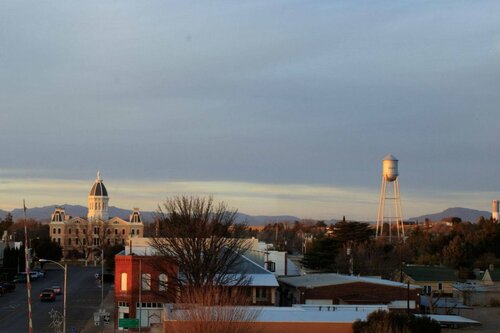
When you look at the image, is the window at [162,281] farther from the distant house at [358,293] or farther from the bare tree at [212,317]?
the bare tree at [212,317]

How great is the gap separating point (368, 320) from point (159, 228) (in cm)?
2421

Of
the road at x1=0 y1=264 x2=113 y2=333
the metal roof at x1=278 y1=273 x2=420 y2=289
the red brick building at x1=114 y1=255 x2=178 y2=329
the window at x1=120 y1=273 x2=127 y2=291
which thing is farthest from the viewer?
the metal roof at x1=278 y1=273 x2=420 y2=289

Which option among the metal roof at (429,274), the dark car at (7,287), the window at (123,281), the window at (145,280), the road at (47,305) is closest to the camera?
the road at (47,305)

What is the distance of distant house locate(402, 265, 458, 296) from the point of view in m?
89.9

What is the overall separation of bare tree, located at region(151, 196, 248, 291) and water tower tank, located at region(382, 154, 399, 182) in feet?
199

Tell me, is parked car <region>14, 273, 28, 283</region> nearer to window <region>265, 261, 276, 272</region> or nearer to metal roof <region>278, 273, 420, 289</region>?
window <region>265, 261, 276, 272</region>

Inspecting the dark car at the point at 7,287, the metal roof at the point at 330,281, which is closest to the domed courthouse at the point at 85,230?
the dark car at the point at 7,287

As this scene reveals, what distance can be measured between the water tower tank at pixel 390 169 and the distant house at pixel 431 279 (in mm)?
27942

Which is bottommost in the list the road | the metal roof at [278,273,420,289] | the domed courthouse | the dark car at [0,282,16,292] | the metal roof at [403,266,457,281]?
the road

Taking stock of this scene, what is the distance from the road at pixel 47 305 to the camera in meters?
60.4

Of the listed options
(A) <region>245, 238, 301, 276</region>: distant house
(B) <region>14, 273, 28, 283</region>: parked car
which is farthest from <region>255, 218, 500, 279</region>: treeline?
(B) <region>14, 273, 28, 283</region>: parked car

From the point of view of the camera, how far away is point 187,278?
59.5 m

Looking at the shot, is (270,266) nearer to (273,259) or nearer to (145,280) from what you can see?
(273,259)

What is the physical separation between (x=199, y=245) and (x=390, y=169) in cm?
6589
